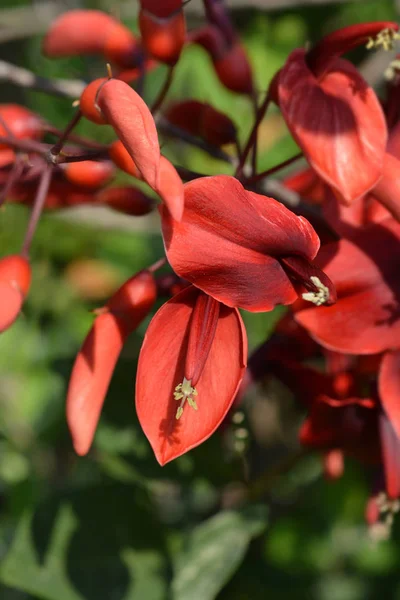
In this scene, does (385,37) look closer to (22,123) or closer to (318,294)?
(318,294)

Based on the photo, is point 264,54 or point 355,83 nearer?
point 355,83

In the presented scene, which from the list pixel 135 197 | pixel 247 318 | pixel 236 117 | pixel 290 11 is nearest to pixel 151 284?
pixel 135 197

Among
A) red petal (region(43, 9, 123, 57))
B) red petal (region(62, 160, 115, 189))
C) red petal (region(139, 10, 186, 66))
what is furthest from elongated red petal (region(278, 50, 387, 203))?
red petal (region(43, 9, 123, 57))

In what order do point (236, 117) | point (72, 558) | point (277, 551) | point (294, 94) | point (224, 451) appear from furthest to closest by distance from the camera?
point (236, 117), point (277, 551), point (224, 451), point (72, 558), point (294, 94)

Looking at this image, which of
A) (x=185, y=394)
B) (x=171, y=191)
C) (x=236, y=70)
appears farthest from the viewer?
(x=236, y=70)

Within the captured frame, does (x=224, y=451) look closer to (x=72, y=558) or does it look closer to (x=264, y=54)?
(x=72, y=558)

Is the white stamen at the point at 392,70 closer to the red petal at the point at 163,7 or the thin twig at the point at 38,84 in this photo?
the red petal at the point at 163,7

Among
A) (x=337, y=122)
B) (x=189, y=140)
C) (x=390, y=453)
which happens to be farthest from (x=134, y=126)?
(x=390, y=453)

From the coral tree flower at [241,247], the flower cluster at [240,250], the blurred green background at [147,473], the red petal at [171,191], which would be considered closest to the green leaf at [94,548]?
the blurred green background at [147,473]
